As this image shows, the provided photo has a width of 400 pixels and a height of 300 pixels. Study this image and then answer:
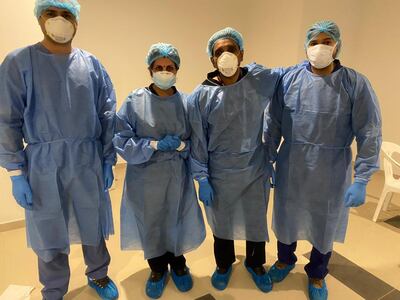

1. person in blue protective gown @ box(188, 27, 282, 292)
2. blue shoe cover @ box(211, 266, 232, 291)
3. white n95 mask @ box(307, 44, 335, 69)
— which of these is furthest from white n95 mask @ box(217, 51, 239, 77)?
blue shoe cover @ box(211, 266, 232, 291)

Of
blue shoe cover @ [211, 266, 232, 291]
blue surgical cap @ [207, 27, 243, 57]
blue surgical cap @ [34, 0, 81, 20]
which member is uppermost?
blue surgical cap @ [34, 0, 81, 20]

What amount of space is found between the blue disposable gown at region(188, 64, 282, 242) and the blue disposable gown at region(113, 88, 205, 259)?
87 mm

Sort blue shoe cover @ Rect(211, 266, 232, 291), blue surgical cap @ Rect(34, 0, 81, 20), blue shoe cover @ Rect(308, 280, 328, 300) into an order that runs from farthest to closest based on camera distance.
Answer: blue shoe cover @ Rect(211, 266, 232, 291), blue shoe cover @ Rect(308, 280, 328, 300), blue surgical cap @ Rect(34, 0, 81, 20)

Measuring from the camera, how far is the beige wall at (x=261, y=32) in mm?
3193

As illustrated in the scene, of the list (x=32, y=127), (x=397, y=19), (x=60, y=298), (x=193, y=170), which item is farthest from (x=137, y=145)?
(x=397, y=19)

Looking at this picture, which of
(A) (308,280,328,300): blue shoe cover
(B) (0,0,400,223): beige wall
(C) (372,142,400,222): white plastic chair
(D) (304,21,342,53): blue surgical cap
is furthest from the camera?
(B) (0,0,400,223): beige wall

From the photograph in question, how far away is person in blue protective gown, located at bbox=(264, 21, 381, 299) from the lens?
1398 millimetres

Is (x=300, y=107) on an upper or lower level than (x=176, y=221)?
upper

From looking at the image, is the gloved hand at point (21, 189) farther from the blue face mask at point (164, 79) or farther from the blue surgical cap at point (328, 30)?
the blue surgical cap at point (328, 30)

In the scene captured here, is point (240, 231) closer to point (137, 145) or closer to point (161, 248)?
point (161, 248)

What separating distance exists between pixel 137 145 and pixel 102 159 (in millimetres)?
231

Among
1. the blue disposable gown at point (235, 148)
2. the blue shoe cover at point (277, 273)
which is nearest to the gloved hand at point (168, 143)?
the blue disposable gown at point (235, 148)

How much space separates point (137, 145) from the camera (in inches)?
57.0

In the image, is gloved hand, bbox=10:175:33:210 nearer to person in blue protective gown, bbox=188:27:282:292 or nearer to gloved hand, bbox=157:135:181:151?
gloved hand, bbox=157:135:181:151
